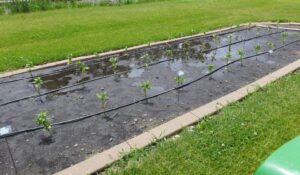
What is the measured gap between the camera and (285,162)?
208cm

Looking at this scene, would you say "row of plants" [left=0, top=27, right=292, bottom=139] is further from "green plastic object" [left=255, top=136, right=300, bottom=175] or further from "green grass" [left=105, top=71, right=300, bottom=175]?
"green plastic object" [left=255, top=136, right=300, bottom=175]

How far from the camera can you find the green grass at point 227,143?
11.9 ft

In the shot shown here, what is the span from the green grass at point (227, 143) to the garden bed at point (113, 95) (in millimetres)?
632

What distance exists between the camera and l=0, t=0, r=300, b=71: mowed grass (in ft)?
29.4

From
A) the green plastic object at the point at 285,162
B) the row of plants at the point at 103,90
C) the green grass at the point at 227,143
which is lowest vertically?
the green grass at the point at 227,143

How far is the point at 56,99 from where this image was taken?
226 inches

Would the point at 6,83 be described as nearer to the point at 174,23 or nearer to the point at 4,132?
the point at 4,132

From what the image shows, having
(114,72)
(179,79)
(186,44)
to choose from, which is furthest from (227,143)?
(186,44)

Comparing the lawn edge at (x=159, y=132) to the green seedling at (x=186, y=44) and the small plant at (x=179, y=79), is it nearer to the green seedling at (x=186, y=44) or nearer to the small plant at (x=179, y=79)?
the small plant at (x=179, y=79)

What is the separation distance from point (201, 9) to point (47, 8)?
847 centimetres

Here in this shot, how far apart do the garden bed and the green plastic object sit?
2.46 m

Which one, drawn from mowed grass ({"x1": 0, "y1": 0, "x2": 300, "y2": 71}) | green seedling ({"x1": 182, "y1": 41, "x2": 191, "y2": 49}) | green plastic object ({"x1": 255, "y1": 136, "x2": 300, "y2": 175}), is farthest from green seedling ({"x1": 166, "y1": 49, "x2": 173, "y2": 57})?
green plastic object ({"x1": 255, "y1": 136, "x2": 300, "y2": 175})

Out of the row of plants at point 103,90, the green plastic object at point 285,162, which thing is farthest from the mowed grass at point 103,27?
the green plastic object at point 285,162

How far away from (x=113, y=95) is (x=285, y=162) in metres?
4.07
